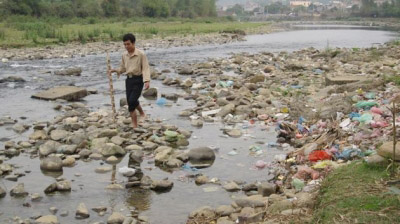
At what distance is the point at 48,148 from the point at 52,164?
0.74 metres

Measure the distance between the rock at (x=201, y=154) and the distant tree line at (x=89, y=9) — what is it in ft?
129

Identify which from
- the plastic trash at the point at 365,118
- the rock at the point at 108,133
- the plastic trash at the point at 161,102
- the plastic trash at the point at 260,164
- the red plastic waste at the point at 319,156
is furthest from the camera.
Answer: the plastic trash at the point at 161,102

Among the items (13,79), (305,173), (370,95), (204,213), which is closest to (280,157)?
(305,173)

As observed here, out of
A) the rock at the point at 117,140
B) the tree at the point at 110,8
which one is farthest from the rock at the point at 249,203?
the tree at the point at 110,8

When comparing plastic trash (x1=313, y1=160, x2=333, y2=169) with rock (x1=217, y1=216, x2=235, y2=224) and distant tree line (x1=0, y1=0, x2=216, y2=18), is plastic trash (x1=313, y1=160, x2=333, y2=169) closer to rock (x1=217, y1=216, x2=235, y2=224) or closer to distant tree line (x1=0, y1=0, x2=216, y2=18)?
rock (x1=217, y1=216, x2=235, y2=224)

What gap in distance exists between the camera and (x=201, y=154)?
20.4ft

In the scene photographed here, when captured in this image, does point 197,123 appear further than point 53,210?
Yes

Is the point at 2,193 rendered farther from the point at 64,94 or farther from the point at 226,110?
the point at 64,94

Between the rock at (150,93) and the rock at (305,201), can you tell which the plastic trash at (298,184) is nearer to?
the rock at (305,201)

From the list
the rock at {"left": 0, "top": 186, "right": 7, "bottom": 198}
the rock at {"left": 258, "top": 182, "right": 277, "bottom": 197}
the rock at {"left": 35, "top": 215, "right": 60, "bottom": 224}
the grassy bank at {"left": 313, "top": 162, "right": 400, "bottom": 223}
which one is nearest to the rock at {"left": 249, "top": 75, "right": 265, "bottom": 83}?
the rock at {"left": 258, "top": 182, "right": 277, "bottom": 197}

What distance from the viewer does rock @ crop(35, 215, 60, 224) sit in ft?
13.8

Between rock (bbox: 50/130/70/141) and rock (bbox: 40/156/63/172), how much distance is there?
45.6 inches

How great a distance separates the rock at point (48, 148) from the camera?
6.41 metres

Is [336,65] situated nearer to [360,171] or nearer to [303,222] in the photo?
[360,171]
